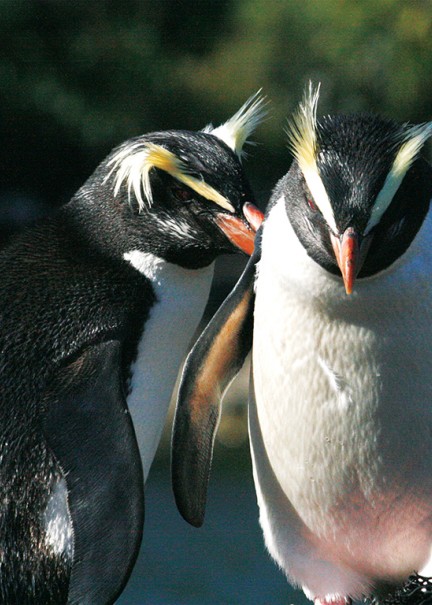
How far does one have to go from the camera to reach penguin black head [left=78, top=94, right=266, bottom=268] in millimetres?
1523

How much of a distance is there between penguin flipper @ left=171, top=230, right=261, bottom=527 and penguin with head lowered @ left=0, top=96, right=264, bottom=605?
0.20 ft

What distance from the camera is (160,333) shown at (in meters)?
1.55

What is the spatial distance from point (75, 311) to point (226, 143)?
31 cm

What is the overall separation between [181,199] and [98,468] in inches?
14.5

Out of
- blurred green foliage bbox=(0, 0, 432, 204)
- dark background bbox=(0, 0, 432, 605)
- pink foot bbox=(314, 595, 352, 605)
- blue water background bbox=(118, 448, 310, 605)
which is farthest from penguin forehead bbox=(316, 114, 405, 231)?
blurred green foliage bbox=(0, 0, 432, 204)

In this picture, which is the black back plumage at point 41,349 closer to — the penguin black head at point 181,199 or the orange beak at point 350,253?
the penguin black head at point 181,199

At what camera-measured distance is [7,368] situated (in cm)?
150

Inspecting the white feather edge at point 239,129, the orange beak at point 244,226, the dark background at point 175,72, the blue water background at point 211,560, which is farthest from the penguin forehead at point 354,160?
the dark background at point 175,72

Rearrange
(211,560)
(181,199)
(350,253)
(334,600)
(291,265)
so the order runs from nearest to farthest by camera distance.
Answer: (350,253) < (291,265) < (334,600) < (181,199) < (211,560)

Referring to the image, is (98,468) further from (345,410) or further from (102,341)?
(345,410)

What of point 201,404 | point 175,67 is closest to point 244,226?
point 201,404

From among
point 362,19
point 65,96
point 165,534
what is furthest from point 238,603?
point 362,19

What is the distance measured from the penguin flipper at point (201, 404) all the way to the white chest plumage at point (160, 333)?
10cm

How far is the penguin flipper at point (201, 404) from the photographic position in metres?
1.46
